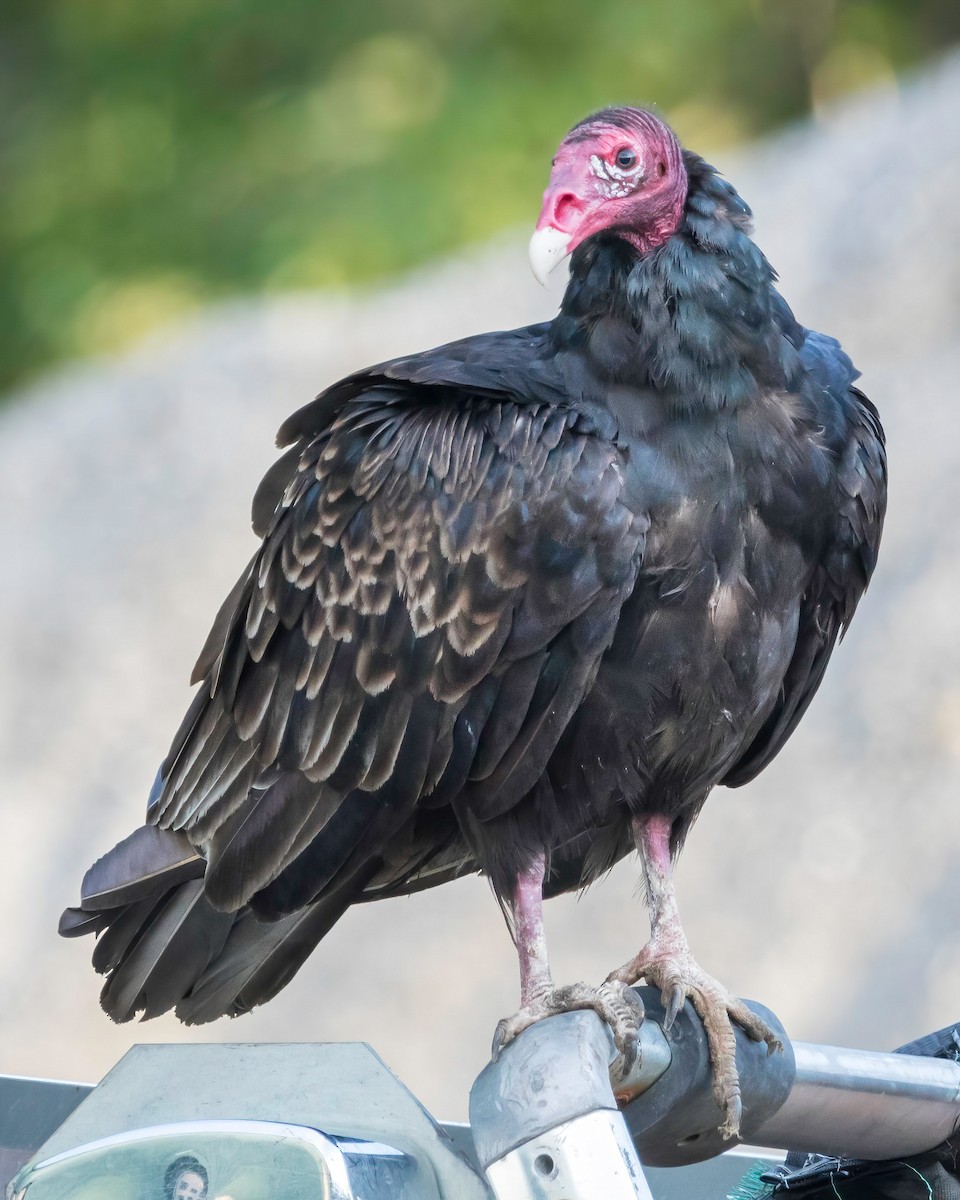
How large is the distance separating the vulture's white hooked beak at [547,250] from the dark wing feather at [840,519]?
0.56 m

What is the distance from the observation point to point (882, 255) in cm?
855

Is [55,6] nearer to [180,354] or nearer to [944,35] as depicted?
[180,354]

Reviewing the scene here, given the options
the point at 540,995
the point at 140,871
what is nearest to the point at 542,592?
the point at 540,995

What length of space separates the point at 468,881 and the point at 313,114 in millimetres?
5593

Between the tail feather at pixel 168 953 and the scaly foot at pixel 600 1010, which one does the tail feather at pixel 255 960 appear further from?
the scaly foot at pixel 600 1010

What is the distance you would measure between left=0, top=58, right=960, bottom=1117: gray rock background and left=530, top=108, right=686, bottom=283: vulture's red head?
4.21 m

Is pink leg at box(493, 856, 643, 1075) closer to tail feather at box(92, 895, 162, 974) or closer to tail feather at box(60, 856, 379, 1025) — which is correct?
tail feather at box(60, 856, 379, 1025)

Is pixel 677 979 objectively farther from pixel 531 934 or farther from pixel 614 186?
pixel 614 186

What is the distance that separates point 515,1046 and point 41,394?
9047mm

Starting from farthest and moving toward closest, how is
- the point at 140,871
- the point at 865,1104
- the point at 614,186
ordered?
1. the point at 140,871
2. the point at 614,186
3. the point at 865,1104

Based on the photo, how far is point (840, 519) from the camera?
300 cm

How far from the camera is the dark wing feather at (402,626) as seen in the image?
8.87 ft

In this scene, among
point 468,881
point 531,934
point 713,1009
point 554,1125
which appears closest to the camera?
point 554,1125

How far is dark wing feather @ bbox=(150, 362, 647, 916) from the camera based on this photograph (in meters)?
2.71
